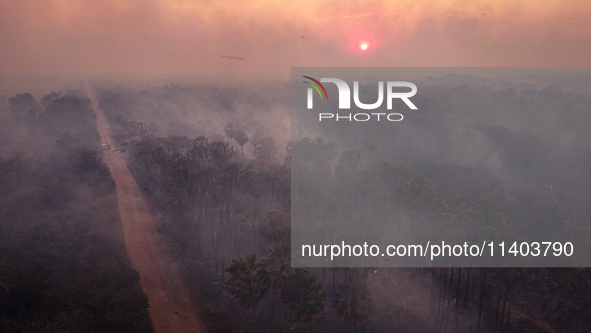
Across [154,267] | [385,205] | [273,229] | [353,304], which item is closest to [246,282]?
[353,304]

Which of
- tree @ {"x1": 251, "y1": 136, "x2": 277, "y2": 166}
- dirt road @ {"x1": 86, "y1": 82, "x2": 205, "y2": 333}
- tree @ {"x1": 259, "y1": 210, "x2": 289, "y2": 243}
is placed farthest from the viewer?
tree @ {"x1": 251, "y1": 136, "x2": 277, "y2": 166}

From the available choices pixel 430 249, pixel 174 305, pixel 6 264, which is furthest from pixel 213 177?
pixel 430 249

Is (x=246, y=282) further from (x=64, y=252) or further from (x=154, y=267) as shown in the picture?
(x=64, y=252)

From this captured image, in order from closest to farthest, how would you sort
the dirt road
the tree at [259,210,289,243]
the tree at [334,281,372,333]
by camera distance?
the tree at [334,281,372,333] → the dirt road → the tree at [259,210,289,243]

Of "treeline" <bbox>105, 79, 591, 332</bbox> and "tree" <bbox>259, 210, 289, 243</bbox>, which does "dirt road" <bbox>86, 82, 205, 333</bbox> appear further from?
"tree" <bbox>259, 210, 289, 243</bbox>

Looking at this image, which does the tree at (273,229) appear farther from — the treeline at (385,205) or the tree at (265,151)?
the tree at (265,151)

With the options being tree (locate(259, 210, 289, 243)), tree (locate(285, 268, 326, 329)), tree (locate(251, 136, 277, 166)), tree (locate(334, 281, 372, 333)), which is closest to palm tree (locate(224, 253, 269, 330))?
tree (locate(285, 268, 326, 329))

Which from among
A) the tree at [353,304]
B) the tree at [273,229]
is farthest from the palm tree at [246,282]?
the tree at [273,229]
